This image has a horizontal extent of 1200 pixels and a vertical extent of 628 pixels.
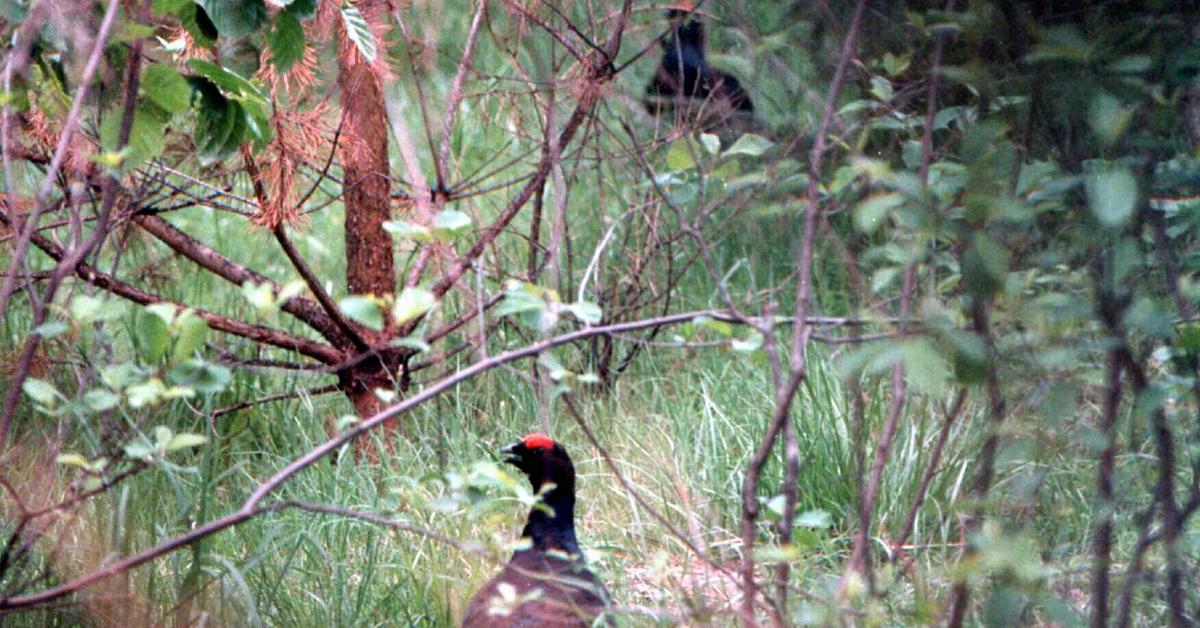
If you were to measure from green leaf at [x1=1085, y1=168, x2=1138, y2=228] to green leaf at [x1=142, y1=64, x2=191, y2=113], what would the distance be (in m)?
1.58

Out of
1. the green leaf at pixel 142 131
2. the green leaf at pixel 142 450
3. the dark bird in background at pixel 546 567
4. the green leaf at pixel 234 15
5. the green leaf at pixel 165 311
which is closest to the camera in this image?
the green leaf at pixel 165 311

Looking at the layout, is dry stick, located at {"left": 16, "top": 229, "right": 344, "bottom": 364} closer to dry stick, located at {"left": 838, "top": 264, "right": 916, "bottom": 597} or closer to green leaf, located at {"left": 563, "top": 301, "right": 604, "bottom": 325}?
green leaf, located at {"left": 563, "top": 301, "right": 604, "bottom": 325}

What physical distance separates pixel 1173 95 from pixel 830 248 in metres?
3.45

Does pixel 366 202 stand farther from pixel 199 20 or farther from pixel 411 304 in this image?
pixel 411 304

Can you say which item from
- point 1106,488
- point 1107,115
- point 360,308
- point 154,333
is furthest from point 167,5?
point 1106,488

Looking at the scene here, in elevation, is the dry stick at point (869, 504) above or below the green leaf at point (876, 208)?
below

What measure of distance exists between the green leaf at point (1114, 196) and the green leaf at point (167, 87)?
158cm

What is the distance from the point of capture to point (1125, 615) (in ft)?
6.88

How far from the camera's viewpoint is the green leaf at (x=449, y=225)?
78.5 inches

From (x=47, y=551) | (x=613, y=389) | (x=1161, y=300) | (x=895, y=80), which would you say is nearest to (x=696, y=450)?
(x=613, y=389)

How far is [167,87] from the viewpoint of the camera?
2.47m

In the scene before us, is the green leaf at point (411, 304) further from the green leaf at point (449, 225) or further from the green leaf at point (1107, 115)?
the green leaf at point (1107, 115)

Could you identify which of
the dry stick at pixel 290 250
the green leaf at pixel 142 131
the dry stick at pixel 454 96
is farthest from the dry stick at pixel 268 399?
the green leaf at pixel 142 131

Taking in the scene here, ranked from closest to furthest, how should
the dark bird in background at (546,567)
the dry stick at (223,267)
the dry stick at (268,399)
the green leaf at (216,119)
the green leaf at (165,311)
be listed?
the green leaf at (165,311), the green leaf at (216,119), the dark bird in background at (546,567), the dry stick at (223,267), the dry stick at (268,399)
